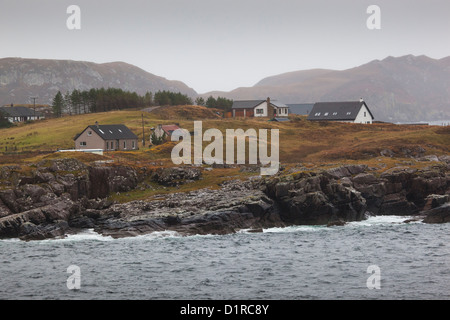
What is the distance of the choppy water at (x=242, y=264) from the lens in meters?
45.7

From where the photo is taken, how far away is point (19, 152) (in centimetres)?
11588

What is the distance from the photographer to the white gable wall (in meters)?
164

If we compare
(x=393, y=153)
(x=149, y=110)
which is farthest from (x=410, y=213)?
(x=149, y=110)

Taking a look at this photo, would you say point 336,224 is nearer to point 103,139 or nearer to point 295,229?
point 295,229

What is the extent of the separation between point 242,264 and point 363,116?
393 feet

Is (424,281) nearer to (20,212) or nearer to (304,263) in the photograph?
(304,263)

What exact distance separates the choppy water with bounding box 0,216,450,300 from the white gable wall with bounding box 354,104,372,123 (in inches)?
3725

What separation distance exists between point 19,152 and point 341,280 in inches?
3291

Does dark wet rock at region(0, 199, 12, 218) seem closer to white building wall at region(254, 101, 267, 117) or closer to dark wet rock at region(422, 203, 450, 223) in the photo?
dark wet rock at region(422, 203, 450, 223)

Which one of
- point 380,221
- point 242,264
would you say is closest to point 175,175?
point 380,221

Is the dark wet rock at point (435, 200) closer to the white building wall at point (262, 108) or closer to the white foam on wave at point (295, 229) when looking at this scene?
the white foam on wave at point (295, 229)

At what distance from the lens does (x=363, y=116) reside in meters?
167

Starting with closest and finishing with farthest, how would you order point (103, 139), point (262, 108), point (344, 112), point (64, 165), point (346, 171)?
point (64, 165) < point (346, 171) < point (103, 139) < point (344, 112) < point (262, 108)

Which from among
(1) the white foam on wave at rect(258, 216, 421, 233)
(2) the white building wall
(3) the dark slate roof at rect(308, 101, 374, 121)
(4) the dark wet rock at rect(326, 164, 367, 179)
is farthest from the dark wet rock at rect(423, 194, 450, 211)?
(2) the white building wall
